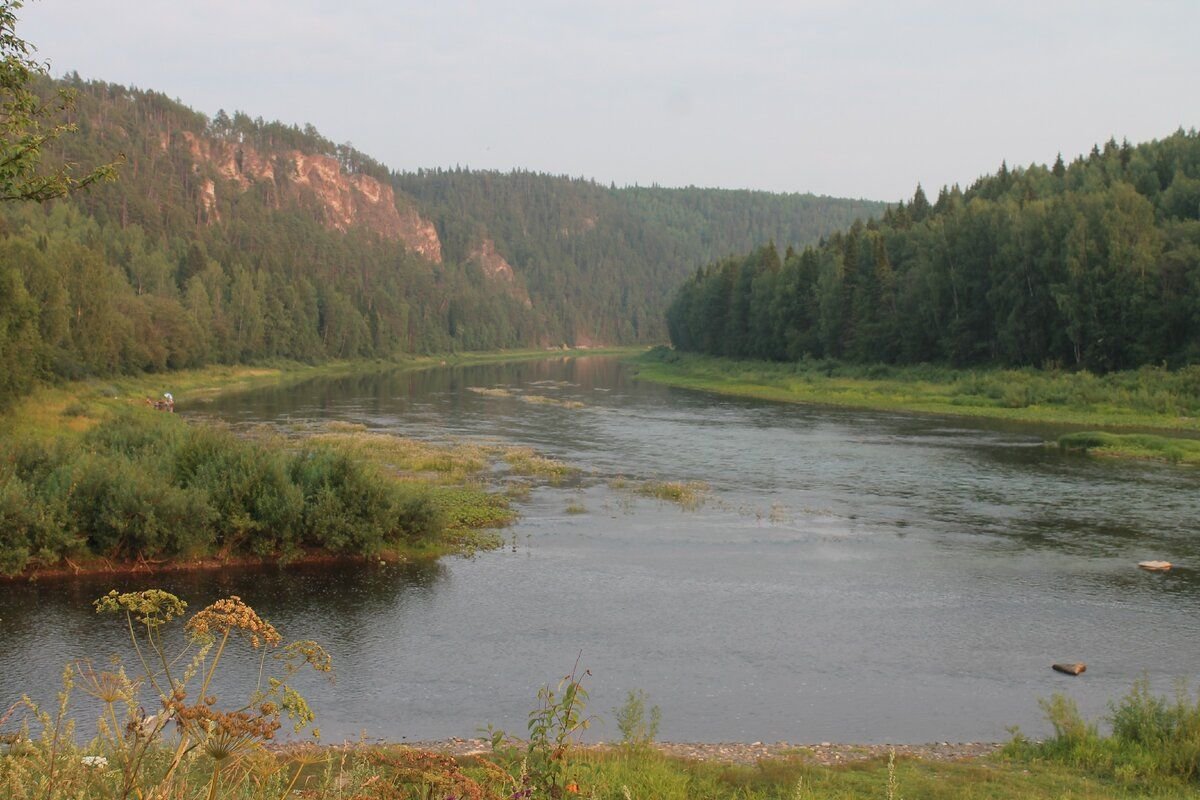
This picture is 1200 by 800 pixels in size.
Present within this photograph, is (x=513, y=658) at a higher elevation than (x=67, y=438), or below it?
below

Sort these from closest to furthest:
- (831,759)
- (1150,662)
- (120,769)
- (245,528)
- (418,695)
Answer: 1. (120,769)
2. (831,759)
3. (418,695)
4. (1150,662)
5. (245,528)

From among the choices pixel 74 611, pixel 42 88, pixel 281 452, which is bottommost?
pixel 74 611

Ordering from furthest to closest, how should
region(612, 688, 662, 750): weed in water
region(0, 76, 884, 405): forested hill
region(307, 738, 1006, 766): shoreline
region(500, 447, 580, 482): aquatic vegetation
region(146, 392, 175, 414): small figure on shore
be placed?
region(146, 392, 175, 414): small figure on shore
region(0, 76, 884, 405): forested hill
region(500, 447, 580, 482): aquatic vegetation
region(307, 738, 1006, 766): shoreline
region(612, 688, 662, 750): weed in water

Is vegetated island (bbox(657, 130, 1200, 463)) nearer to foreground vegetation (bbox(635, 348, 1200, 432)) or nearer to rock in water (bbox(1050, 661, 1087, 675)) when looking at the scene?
foreground vegetation (bbox(635, 348, 1200, 432))

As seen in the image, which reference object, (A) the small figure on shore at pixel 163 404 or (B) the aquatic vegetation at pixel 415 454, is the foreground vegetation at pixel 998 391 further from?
(A) the small figure on shore at pixel 163 404

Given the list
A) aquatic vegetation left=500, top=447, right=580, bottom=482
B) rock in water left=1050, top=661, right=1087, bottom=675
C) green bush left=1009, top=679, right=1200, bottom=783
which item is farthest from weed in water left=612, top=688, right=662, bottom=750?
aquatic vegetation left=500, top=447, right=580, bottom=482

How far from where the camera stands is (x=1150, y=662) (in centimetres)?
1889

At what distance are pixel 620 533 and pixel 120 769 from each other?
80.9ft

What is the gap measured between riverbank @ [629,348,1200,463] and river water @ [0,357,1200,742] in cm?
1425

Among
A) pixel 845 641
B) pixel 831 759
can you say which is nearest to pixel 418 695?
pixel 831 759

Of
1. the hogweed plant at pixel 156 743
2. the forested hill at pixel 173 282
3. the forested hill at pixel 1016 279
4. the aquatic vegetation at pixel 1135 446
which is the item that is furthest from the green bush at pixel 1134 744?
the forested hill at pixel 1016 279

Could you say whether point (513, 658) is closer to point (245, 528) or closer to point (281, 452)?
point (245, 528)

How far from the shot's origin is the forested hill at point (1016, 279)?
70.4 m

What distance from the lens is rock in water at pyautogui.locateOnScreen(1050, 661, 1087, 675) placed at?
1825 cm
